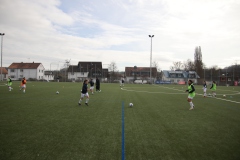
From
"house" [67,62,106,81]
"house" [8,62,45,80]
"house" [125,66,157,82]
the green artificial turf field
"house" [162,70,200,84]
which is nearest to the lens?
the green artificial turf field

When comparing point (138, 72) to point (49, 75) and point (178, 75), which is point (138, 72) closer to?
point (178, 75)

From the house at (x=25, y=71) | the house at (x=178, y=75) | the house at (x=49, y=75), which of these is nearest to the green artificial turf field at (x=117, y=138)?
the house at (x=178, y=75)

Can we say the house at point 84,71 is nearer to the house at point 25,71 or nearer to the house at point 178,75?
the house at point 25,71

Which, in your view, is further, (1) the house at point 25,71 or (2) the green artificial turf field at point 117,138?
(1) the house at point 25,71

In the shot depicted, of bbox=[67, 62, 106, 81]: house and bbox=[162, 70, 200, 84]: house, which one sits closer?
bbox=[162, 70, 200, 84]: house

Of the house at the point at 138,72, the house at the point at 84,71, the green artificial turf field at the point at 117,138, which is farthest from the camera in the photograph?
the house at the point at 84,71

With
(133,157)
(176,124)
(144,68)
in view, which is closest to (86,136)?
(133,157)

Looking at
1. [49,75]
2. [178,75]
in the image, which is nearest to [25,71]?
[49,75]

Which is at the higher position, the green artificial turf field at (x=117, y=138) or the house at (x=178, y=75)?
the house at (x=178, y=75)

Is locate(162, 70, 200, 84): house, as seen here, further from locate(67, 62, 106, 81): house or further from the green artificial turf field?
the green artificial turf field

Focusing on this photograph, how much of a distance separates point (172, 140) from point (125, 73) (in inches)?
3292

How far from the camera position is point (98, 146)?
559 centimetres

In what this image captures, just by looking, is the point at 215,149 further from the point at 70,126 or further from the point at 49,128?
the point at 49,128

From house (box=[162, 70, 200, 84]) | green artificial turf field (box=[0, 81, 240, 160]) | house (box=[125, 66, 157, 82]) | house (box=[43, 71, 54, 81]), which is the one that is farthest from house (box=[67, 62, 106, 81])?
green artificial turf field (box=[0, 81, 240, 160])
